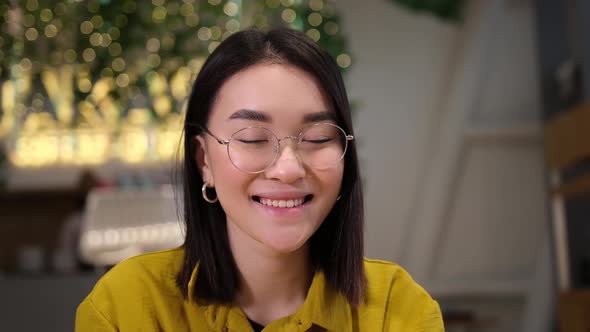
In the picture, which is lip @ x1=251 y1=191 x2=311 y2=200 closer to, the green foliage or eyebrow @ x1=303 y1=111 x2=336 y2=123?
eyebrow @ x1=303 y1=111 x2=336 y2=123

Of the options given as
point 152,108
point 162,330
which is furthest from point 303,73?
point 152,108

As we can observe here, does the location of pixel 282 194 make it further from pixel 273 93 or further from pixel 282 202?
pixel 273 93

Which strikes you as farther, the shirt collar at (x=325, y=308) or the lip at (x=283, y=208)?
the shirt collar at (x=325, y=308)

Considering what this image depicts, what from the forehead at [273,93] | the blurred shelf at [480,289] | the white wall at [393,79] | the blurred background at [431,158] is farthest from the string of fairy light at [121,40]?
the blurred shelf at [480,289]

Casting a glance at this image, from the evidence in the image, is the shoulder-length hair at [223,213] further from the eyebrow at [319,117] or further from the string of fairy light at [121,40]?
the string of fairy light at [121,40]

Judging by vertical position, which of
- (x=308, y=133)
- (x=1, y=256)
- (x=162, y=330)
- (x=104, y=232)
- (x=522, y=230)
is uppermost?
(x=308, y=133)

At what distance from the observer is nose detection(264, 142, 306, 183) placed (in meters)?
1.11

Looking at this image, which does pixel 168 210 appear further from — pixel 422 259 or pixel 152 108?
pixel 422 259

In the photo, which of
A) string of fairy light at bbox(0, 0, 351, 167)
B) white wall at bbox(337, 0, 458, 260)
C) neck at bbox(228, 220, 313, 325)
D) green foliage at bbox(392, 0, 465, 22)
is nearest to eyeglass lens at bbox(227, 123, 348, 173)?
neck at bbox(228, 220, 313, 325)

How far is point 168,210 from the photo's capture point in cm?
318

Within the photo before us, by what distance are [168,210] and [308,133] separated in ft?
6.97

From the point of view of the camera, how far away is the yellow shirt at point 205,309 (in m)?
1.20

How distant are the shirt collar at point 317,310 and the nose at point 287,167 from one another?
0.72 ft

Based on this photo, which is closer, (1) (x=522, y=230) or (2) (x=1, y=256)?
(1) (x=522, y=230)
